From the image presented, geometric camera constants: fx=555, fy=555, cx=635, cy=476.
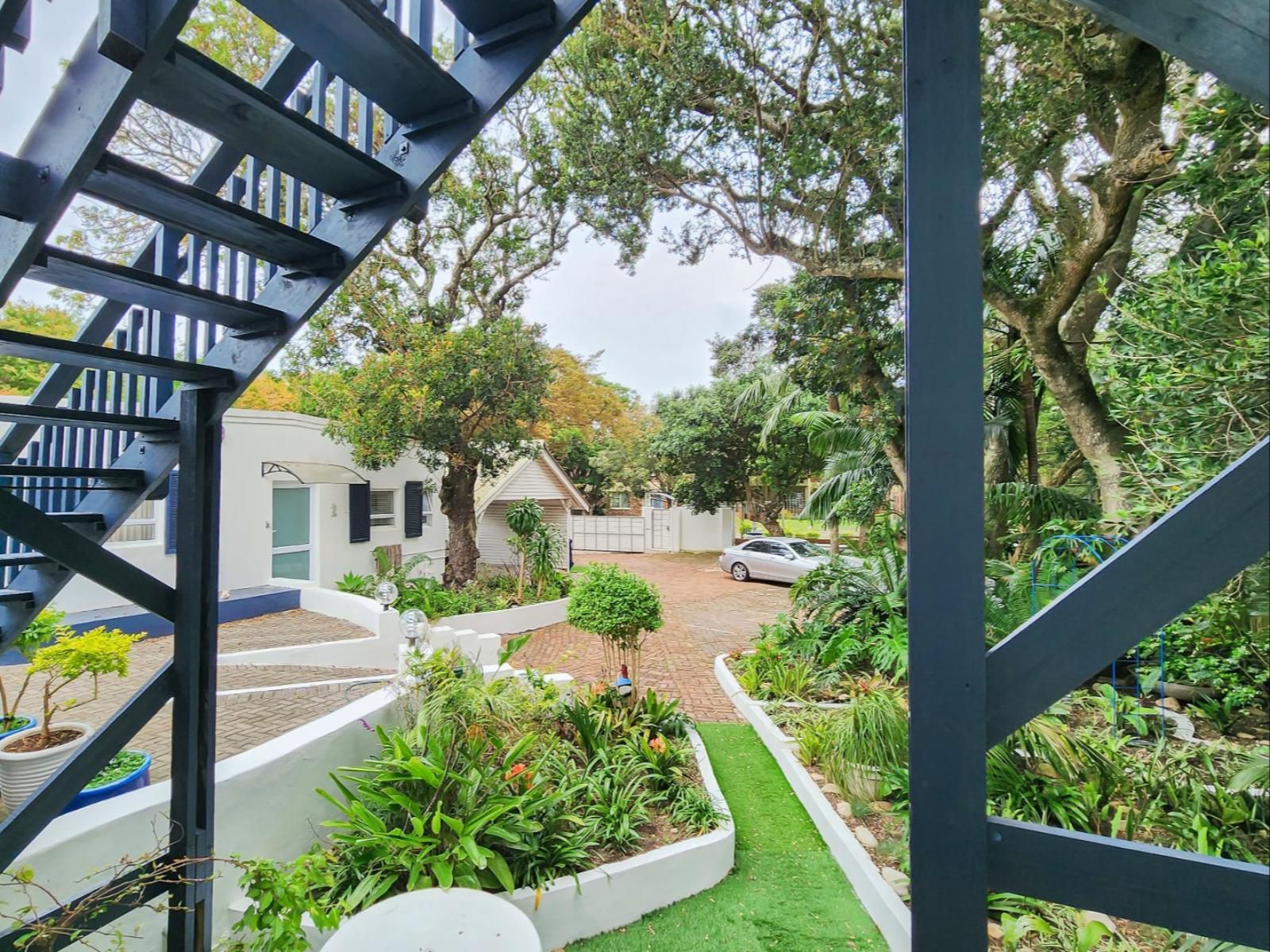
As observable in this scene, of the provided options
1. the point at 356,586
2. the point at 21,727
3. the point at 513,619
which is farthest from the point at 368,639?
the point at 21,727

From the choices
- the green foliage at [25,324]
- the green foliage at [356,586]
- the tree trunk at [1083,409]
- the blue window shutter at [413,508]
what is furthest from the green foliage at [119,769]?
the blue window shutter at [413,508]

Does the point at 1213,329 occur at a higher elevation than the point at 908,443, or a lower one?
higher

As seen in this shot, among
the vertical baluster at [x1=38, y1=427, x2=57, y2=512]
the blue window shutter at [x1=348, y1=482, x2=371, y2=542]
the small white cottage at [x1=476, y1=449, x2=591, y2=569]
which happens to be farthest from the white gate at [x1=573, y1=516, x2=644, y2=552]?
the vertical baluster at [x1=38, y1=427, x2=57, y2=512]

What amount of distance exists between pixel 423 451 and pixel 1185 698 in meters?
9.94

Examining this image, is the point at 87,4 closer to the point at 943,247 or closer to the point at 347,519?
the point at 943,247

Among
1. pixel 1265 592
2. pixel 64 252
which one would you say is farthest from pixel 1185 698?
pixel 64 252

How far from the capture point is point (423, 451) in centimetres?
995

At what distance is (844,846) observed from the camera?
3090 mm

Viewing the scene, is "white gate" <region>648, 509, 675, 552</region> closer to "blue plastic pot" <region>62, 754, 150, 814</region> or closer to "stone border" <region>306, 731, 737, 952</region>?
"stone border" <region>306, 731, 737, 952</region>

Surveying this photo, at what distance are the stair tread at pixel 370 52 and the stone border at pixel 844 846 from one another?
255cm

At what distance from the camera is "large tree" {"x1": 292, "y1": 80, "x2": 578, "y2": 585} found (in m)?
8.41

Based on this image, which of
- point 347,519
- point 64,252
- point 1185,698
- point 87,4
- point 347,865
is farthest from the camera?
point 347,519

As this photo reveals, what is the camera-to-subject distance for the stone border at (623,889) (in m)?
2.73

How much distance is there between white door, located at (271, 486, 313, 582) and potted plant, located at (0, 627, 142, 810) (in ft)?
21.8
